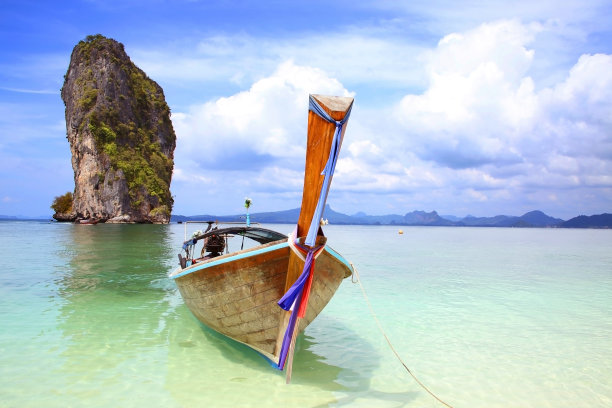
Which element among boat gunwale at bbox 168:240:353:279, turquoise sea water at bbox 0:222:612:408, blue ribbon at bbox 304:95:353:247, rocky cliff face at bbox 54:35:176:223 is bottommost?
turquoise sea water at bbox 0:222:612:408

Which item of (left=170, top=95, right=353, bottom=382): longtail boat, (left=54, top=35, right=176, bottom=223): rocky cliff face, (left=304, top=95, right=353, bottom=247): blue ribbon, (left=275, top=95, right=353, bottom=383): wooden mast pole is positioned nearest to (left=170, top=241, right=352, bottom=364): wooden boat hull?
(left=170, top=95, right=353, bottom=382): longtail boat

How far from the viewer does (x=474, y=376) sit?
6262mm

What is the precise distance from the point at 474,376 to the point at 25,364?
667cm

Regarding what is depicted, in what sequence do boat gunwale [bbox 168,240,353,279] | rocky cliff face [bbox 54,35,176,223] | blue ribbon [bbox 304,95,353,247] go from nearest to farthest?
blue ribbon [bbox 304,95,353,247], boat gunwale [bbox 168,240,353,279], rocky cliff face [bbox 54,35,176,223]

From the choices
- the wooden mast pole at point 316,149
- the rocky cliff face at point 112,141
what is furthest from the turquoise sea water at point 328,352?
the rocky cliff face at point 112,141

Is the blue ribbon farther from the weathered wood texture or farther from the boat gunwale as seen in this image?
the boat gunwale

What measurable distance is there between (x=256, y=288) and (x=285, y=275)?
47 centimetres

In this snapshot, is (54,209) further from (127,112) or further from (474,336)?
(474,336)

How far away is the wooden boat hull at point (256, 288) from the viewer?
18.4 ft

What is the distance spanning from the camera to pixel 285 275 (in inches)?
221

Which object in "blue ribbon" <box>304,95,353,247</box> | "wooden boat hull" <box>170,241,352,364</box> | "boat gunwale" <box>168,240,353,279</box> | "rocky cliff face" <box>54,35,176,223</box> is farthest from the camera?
"rocky cliff face" <box>54,35,176,223</box>

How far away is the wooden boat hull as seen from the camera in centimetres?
Answer: 560

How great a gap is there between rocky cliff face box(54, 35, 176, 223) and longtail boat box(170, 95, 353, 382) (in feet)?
234

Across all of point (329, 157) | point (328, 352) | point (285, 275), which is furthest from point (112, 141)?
point (329, 157)
